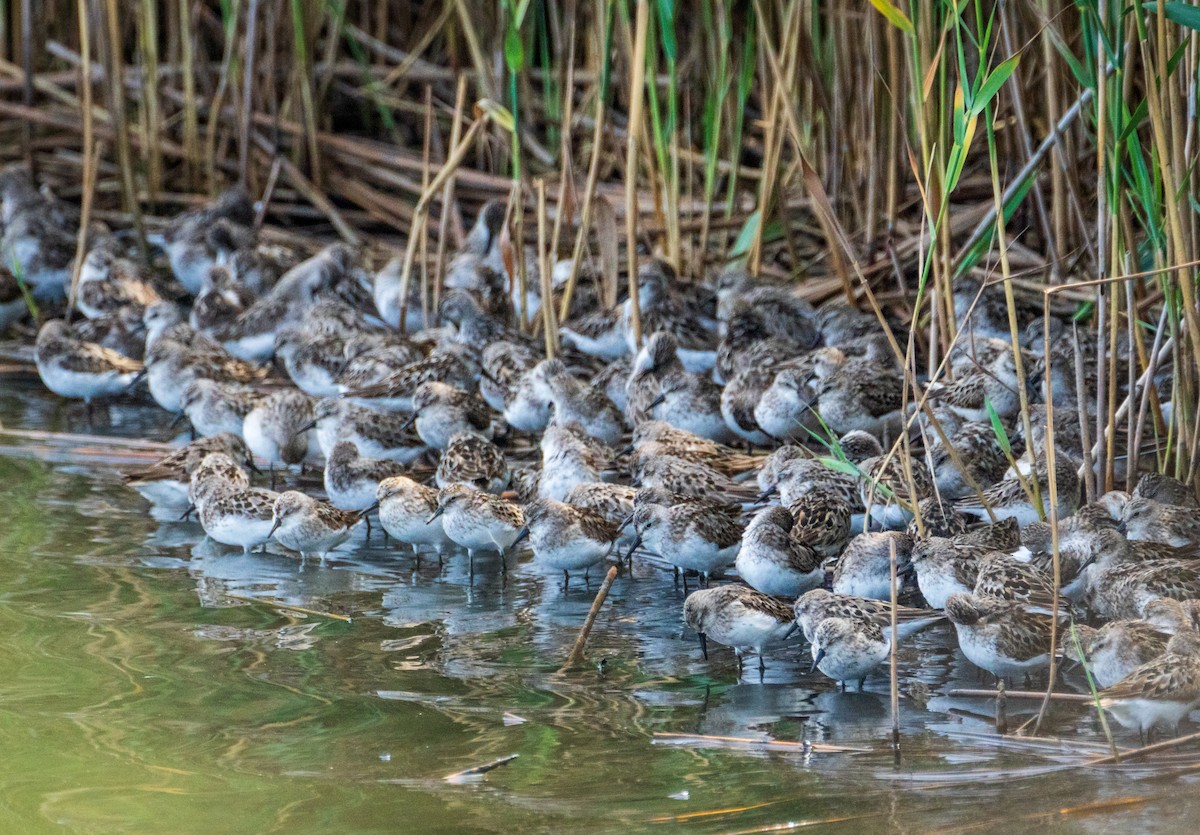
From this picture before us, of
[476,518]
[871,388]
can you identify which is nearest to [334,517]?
[476,518]

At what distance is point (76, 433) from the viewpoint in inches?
340

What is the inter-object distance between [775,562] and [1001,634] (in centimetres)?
107

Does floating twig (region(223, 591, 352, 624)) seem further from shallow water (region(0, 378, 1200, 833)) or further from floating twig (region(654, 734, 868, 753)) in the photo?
floating twig (region(654, 734, 868, 753))

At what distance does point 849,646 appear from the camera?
4.84m

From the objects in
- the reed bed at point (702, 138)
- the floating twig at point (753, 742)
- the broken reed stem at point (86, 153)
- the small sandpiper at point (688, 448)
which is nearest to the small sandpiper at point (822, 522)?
the reed bed at point (702, 138)

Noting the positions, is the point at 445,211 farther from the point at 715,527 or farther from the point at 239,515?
the point at 715,527

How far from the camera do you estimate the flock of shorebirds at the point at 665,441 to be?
16.9 ft

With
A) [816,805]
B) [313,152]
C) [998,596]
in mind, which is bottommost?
[816,805]

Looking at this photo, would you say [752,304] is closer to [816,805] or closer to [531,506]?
[531,506]

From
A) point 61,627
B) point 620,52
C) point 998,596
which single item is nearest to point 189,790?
point 61,627

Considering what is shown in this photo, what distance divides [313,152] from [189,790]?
876 cm

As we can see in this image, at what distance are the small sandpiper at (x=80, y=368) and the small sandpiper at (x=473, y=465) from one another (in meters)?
2.97

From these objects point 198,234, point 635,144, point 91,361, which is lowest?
point 91,361

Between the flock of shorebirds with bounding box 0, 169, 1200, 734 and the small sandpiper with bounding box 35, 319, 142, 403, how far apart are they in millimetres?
17
